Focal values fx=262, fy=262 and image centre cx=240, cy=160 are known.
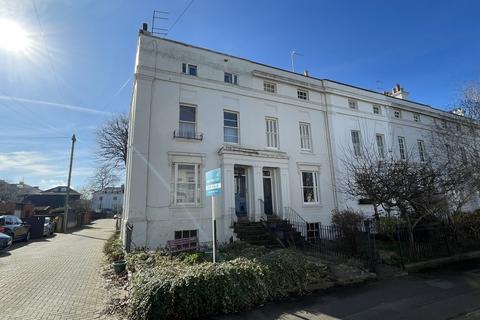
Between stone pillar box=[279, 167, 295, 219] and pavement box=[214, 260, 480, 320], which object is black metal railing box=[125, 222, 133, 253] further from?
stone pillar box=[279, 167, 295, 219]

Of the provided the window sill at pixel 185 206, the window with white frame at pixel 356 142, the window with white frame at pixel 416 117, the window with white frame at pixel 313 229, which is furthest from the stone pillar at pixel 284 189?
the window with white frame at pixel 416 117

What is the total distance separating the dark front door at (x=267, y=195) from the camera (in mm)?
15464

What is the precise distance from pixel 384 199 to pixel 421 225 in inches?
142

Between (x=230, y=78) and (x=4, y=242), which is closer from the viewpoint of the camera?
(x=4, y=242)

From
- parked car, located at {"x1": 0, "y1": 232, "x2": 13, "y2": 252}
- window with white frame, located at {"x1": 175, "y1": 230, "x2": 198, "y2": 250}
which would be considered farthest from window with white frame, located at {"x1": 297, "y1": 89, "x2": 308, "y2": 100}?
parked car, located at {"x1": 0, "y1": 232, "x2": 13, "y2": 252}

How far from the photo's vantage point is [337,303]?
20.8ft

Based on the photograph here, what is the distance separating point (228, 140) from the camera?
15250mm

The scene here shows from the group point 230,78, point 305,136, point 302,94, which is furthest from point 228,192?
point 302,94

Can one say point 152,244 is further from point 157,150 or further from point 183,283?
point 183,283

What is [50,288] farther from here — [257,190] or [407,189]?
[407,189]

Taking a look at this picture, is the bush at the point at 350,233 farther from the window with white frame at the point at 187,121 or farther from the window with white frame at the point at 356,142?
the window with white frame at the point at 356,142

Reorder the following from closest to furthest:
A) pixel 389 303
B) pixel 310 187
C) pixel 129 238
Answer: pixel 389 303, pixel 129 238, pixel 310 187

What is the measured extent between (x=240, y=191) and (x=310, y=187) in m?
4.82

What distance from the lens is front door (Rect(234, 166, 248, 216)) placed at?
14761mm
